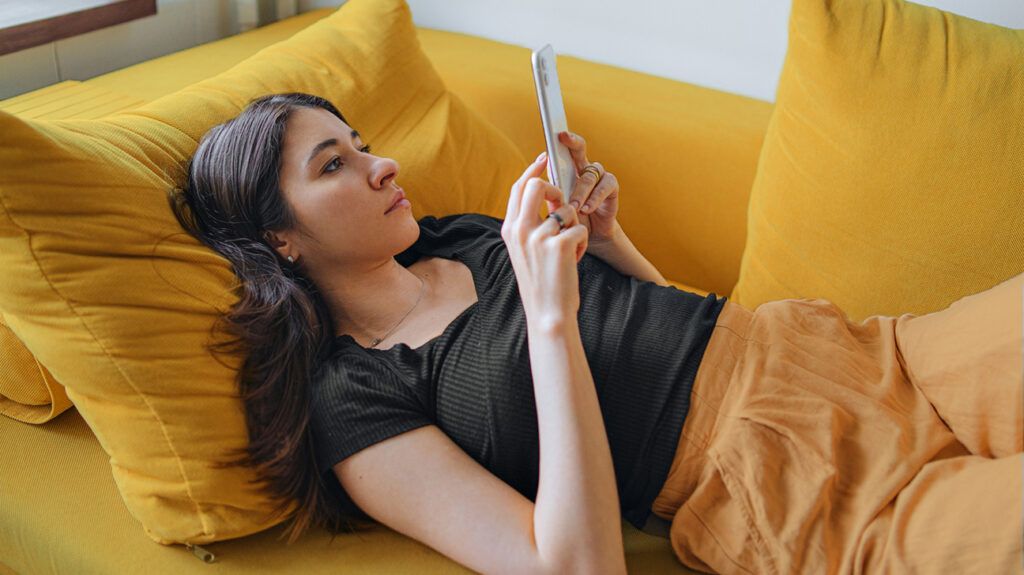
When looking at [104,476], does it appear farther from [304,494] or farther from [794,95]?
[794,95]

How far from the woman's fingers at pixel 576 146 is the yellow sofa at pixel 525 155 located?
46 centimetres

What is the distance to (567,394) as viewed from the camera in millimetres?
995

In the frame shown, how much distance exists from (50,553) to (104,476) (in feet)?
0.35

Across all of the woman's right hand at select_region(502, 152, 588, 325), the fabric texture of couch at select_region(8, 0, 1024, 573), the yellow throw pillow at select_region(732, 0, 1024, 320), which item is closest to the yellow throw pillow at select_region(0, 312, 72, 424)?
the fabric texture of couch at select_region(8, 0, 1024, 573)

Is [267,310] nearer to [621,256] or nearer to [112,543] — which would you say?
[112,543]

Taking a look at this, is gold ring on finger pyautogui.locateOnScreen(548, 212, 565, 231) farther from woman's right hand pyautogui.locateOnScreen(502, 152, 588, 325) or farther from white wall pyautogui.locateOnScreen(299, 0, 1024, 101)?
white wall pyautogui.locateOnScreen(299, 0, 1024, 101)

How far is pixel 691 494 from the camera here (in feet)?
3.64

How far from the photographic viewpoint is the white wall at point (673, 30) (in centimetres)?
180

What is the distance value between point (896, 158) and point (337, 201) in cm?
78

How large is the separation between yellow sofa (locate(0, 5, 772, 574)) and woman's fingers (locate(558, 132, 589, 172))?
1.50ft

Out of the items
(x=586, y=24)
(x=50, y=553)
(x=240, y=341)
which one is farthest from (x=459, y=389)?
(x=586, y=24)

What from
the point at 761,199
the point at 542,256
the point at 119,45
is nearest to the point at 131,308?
the point at 542,256

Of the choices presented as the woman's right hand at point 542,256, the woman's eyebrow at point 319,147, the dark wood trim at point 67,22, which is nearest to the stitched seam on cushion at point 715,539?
the woman's right hand at point 542,256

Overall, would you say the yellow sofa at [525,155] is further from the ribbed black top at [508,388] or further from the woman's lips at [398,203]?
the woman's lips at [398,203]
